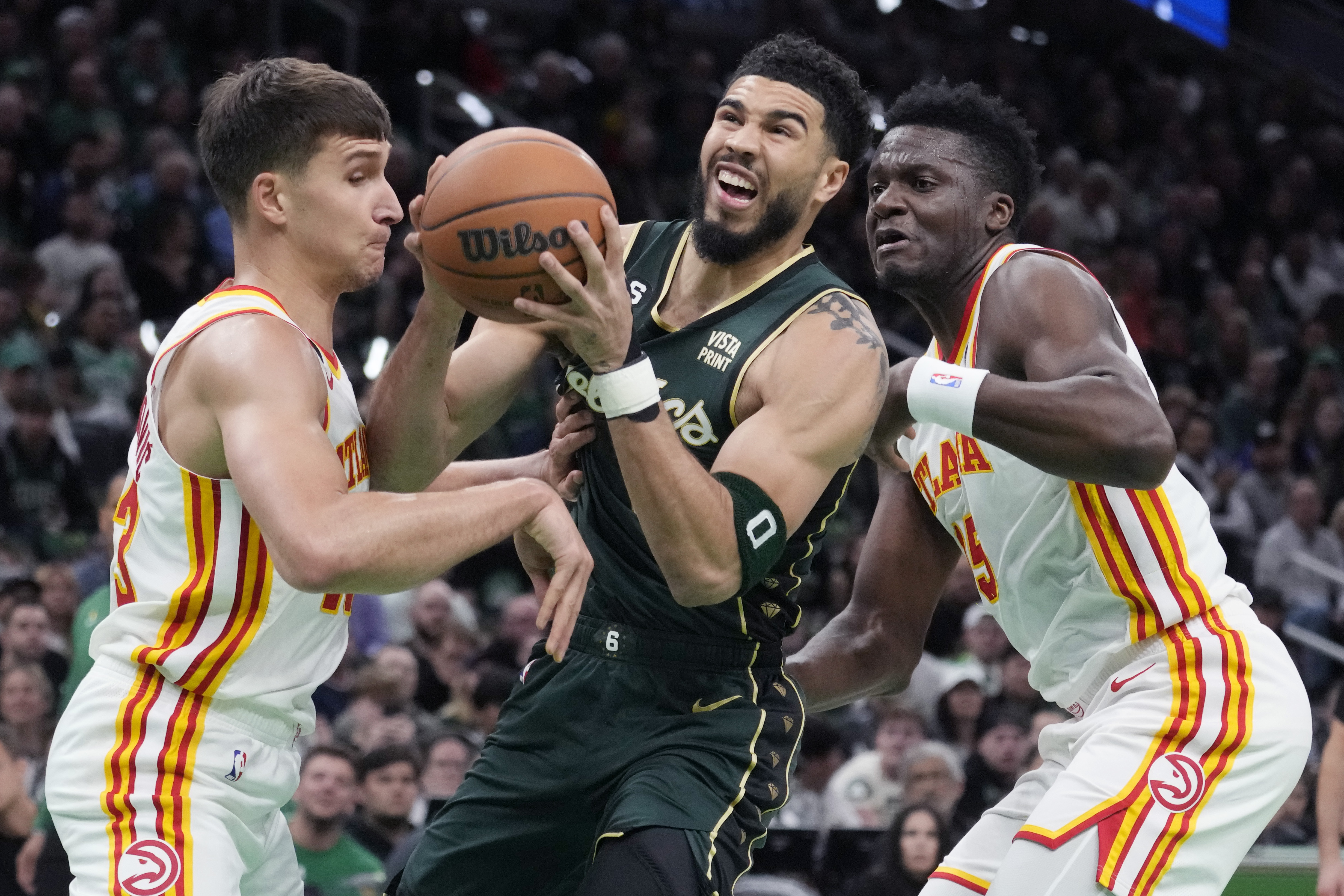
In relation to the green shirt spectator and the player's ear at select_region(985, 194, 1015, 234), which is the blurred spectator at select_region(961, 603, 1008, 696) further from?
the player's ear at select_region(985, 194, 1015, 234)

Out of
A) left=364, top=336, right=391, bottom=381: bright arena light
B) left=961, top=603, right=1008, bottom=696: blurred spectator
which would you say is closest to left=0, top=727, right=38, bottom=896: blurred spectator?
left=364, top=336, right=391, bottom=381: bright arena light

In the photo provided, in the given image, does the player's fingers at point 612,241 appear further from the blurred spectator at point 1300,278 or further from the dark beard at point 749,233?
the blurred spectator at point 1300,278

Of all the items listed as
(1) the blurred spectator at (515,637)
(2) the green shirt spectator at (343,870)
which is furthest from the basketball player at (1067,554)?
(1) the blurred spectator at (515,637)

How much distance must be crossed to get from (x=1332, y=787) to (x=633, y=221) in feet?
26.5

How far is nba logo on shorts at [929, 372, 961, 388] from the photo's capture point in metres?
3.66

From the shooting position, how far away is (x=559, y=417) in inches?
153

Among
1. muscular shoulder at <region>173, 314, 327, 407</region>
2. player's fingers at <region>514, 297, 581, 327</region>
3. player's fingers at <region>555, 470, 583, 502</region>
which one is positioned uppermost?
player's fingers at <region>514, 297, 581, 327</region>

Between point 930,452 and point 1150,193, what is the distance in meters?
12.4

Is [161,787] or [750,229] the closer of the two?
[161,787]

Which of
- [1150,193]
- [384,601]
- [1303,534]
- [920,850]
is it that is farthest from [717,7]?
[920,850]

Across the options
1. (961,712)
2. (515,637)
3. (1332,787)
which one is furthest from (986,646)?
(1332,787)

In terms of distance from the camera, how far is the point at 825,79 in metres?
3.92

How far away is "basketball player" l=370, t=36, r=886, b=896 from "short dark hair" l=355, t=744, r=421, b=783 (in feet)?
9.10

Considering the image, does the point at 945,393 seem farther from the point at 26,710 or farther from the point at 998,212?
the point at 26,710
